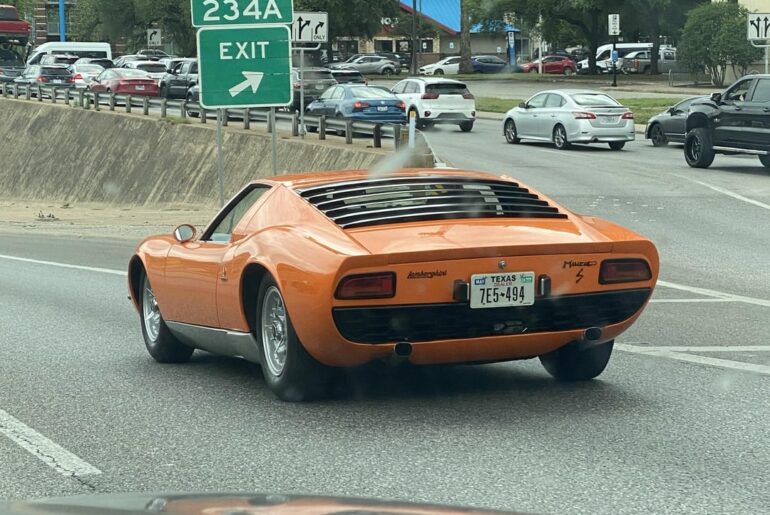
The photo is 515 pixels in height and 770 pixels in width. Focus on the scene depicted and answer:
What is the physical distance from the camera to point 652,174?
26.8 meters

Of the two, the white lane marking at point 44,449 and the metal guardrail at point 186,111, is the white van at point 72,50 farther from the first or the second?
the white lane marking at point 44,449

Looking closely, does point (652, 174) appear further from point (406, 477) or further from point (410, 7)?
point (410, 7)

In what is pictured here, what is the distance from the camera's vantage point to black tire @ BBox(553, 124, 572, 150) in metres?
34.1

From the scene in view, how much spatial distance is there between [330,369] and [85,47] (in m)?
70.4

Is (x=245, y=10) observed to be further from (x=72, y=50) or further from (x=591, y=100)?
(x=72, y=50)

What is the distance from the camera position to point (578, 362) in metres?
8.08

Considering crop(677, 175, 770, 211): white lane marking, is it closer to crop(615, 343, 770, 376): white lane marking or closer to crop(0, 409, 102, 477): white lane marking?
crop(615, 343, 770, 376): white lane marking

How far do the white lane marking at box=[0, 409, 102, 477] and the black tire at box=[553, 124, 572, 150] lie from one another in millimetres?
27537

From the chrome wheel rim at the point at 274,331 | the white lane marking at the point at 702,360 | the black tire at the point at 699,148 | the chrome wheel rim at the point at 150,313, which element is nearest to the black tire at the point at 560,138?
the black tire at the point at 699,148

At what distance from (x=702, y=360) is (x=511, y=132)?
1087 inches

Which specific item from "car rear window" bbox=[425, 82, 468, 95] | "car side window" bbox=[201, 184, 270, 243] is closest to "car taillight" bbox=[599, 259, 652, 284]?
"car side window" bbox=[201, 184, 270, 243]

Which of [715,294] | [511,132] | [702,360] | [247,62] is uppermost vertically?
[247,62]

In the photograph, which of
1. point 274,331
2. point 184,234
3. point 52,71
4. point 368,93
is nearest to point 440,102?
point 368,93

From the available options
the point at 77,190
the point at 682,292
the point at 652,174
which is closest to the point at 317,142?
the point at 652,174
